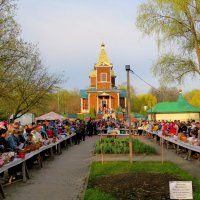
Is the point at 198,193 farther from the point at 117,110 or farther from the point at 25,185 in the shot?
the point at 117,110

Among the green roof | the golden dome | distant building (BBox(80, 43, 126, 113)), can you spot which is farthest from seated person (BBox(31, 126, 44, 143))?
the golden dome

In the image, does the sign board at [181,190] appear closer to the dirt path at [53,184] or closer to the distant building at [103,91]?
the dirt path at [53,184]

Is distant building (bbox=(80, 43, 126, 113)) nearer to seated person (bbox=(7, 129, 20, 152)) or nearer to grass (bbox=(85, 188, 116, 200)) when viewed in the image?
seated person (bbox=(7, 129, 20, 152))

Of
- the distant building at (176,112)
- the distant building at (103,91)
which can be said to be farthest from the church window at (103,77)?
the distant building at (176,112)

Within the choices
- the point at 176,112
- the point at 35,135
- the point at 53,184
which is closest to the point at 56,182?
the point at 53,184

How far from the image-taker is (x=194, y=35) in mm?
25500

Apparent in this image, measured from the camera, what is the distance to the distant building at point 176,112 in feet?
178

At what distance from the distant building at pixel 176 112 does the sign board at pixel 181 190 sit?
155ft

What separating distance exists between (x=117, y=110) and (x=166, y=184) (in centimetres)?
6303

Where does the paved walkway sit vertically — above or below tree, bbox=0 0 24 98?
below

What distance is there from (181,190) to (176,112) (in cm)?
4977

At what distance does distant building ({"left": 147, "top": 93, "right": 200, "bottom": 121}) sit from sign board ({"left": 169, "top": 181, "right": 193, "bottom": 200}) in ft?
155

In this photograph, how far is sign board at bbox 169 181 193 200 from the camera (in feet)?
23.8

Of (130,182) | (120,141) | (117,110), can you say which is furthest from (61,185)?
(117,110)
